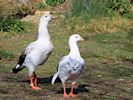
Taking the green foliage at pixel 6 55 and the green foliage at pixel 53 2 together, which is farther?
the green foliage at pixel 53 2

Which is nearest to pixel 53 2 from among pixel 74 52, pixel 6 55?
pixel 6 55

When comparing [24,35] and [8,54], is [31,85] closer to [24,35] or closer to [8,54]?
[8,54]

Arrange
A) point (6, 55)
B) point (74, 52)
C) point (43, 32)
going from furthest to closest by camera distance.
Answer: point (6, 55)
point (43, 32)
point (74, 52)

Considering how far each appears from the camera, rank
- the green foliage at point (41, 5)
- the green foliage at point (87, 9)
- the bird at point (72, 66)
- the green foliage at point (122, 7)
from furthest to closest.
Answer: the green foliage at point (41, 5), the green foliage at point (122, 7), the green foliage at point (87, 9), the bird at point (72, 66)

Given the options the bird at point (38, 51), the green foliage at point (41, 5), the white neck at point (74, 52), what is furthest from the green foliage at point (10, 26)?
the white neck at point (74, 52)

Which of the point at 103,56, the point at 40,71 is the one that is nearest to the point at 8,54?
the point at 40,71

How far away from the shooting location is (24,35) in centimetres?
1723

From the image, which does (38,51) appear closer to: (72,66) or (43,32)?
(43,32)

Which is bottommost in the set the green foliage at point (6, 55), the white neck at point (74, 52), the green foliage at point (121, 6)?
the green foliage at point (121, 6)

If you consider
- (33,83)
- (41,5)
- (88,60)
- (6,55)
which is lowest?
(41,5)

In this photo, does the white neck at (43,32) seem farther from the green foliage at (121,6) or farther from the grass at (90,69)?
the green foliage at (121,6)

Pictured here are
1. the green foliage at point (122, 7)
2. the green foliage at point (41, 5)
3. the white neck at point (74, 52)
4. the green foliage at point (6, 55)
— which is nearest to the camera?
the white neck at point (74, 52)

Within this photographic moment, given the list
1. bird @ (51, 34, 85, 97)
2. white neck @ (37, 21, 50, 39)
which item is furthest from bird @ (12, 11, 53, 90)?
bird @ (51, 34, 85, 97)

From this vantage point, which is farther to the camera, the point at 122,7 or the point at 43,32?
the point at 122,7
